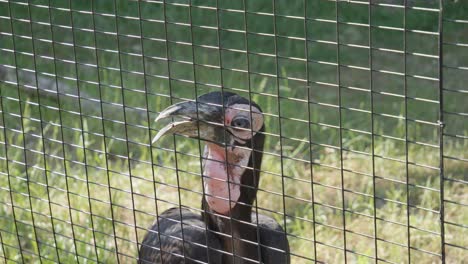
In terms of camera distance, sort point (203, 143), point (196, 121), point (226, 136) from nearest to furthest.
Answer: point (196, 121), point (226, 136), point (203, 143)

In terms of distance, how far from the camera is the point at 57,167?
352 centimetres

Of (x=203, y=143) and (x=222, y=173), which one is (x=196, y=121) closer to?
A: (x=222, y=173)

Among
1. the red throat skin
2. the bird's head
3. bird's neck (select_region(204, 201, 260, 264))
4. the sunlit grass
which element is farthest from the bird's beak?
the sunlit grass

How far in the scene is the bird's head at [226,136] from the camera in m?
2.08

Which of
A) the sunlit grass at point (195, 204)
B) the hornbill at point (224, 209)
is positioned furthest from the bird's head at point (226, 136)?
the sunlit grass at point (195, 204)

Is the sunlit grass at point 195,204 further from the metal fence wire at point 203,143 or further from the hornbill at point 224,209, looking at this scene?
the hornbill at point 224,209

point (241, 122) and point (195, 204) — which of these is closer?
point (241, 122)

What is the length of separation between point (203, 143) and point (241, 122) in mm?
1088

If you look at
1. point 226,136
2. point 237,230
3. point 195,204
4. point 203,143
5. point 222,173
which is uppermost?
point 226,136

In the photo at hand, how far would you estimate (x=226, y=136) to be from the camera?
223 centimetres

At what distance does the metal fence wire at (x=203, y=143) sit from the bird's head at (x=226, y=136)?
6cm

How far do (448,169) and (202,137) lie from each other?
1.50 m

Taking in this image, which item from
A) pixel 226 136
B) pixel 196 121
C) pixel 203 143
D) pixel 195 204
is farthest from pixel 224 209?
pixel 203 143

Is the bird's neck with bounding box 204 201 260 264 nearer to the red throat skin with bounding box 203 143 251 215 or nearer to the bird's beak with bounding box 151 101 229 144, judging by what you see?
the red throat skin with bounding box 203 143 251 215
